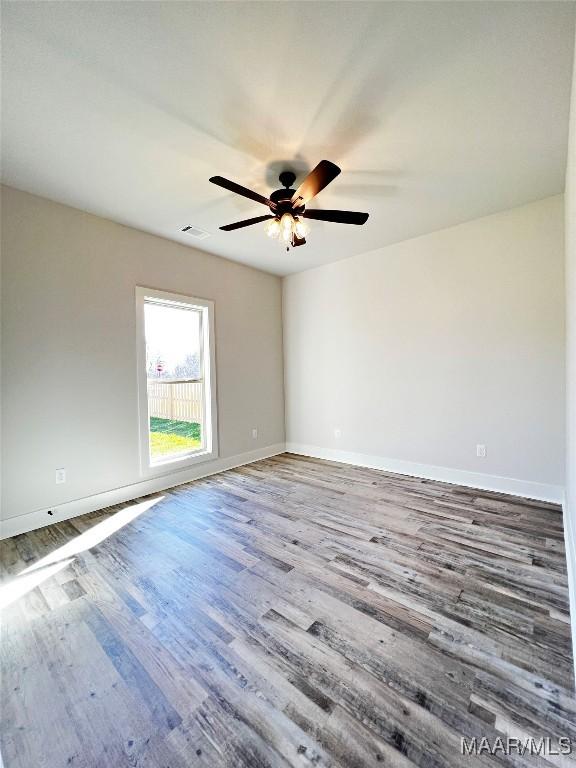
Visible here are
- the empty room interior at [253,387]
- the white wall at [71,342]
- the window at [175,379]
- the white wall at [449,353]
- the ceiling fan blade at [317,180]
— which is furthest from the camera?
the window at [175,379]

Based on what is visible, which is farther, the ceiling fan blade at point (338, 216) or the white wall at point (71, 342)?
the white wall at point (71, 342)

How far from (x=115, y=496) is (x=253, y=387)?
218 centimetres

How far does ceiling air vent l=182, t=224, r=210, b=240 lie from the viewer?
10.7 ft

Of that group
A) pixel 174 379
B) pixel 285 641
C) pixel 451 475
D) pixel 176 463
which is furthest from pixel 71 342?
pixel 451 475

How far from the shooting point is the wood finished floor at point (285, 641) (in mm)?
1080

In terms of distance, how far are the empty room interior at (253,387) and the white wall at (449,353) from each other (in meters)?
0.03

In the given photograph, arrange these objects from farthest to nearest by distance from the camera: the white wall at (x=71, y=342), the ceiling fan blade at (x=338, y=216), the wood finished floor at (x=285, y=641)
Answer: the white wall at (x=71, y=342), the ceiling fan blade at (x=338, y=216), the wood finished floor at (x=285, y=641)

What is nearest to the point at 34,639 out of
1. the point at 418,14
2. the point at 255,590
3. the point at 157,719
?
the point at 157,719

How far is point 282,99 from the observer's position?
1.72m

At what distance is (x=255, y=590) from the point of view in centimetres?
183

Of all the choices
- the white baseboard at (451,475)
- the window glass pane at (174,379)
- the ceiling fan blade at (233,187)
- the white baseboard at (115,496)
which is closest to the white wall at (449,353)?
the white baseboard at (451,475)

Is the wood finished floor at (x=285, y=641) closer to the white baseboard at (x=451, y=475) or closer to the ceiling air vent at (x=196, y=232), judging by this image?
the white baseboard at (x=451, y=475)

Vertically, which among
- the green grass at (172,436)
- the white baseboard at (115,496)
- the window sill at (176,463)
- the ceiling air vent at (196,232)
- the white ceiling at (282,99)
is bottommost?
the white baseboard at (115,496)

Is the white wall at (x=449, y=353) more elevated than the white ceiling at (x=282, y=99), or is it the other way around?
the white ceiling at (x=282, y=99)
